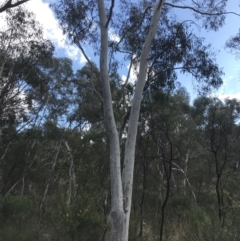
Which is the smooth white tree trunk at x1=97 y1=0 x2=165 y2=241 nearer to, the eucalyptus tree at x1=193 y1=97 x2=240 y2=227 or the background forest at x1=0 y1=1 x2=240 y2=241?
the background forest at x1=0 y1=1 x2=240 y2=241

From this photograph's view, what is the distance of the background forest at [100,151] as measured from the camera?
364 inches

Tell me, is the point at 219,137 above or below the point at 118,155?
above

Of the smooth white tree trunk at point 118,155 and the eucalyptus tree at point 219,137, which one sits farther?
the eucalyptus tree at point 219,137

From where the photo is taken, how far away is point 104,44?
812cm

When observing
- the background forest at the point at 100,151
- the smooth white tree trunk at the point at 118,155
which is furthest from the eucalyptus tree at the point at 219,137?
the smooth white tree trunk at the point at 118,155

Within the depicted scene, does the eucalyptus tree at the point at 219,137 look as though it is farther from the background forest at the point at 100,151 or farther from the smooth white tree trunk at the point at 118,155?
the smooth white tree trunk at the point at 118,155

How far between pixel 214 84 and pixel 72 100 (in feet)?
36.5

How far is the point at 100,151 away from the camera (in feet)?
44.6

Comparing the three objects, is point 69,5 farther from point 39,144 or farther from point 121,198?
point 39,144

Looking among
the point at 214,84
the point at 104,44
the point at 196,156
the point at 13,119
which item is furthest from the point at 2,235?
the point at 196,156

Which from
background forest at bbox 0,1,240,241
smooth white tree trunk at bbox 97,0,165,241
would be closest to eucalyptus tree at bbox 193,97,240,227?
background forest at bbox 0,1,240,241

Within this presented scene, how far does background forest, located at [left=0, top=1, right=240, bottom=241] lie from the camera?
364 inches

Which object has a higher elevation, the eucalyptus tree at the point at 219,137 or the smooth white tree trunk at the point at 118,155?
the eucalyptus tree at the point at 219,137

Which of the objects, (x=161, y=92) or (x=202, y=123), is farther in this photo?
(x=202, y=123)
